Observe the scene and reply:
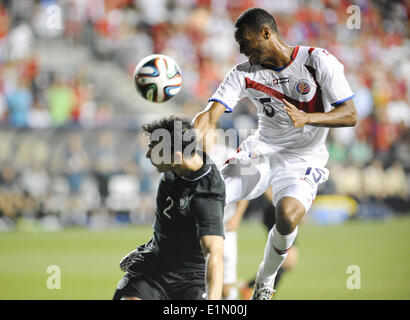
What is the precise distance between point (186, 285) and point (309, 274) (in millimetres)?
5458

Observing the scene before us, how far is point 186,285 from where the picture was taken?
16.7 ft

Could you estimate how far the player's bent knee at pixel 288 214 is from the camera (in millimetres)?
5898

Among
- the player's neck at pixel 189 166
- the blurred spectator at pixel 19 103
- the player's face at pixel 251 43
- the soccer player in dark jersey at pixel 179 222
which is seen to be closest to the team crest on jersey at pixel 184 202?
the soccer player in dark jersey at pixel 179 222

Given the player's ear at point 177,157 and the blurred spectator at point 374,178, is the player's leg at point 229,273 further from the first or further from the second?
the blurred spectator at point 374,178

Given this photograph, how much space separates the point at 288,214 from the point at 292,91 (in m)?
1.20

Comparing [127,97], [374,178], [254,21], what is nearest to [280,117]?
[254,21]

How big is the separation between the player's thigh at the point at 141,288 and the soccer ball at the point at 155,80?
207cm

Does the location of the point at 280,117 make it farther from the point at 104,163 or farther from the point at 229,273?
the point at 104,163

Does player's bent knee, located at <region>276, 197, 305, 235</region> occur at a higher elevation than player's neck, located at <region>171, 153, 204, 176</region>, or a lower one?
lower

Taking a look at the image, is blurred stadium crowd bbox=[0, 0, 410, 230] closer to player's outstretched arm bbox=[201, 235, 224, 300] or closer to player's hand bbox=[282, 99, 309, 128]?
player's hand bbox=[282, 99, 309, 128]

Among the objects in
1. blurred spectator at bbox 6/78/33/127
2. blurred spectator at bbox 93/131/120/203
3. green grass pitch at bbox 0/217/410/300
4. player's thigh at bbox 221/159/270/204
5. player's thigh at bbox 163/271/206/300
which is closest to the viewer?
player's thigh at bbox 163/271/206/300

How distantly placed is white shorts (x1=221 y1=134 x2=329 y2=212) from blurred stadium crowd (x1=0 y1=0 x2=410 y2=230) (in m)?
6.98

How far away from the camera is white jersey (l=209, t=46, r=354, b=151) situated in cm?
605

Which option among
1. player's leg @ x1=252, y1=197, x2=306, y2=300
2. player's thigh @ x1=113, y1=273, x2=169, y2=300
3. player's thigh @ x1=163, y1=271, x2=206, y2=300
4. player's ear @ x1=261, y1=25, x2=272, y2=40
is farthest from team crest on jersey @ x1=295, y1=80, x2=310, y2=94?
player's thigh @ x1=113, y1=273, x2=169, y2=300
